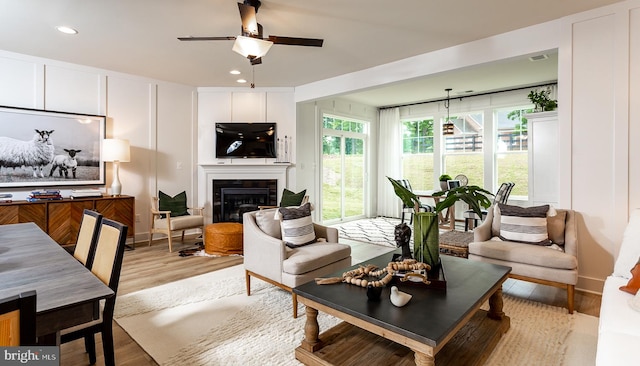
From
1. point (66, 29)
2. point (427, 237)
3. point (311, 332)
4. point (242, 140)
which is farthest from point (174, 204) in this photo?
point (427, 237)

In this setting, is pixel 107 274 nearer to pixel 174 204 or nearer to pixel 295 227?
pixel 295 227

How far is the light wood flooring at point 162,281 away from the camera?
2.03m

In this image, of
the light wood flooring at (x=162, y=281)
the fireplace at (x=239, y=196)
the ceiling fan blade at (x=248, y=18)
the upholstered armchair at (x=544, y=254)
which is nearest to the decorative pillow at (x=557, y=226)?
the upholstered armchair at (x=544, y=254)

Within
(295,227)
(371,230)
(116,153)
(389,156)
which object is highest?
(389,156)

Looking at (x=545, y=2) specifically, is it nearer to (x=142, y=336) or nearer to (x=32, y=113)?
(x=142, y=336)

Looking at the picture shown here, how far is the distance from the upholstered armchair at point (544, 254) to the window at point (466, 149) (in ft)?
12.1

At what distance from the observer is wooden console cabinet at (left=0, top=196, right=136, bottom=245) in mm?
3729

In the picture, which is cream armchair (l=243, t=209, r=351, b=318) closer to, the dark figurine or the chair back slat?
the dark figurine

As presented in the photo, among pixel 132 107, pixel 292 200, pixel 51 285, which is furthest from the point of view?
pixel 292 200

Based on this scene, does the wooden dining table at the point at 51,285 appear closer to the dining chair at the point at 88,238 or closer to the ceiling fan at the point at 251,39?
the dining chair at the point at 88,238

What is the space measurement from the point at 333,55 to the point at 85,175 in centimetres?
395

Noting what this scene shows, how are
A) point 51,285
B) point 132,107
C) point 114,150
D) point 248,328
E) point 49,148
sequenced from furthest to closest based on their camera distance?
1. point 132,107
2. point 114,150
3. point 49,148
4. point 248,328
5. point 51,285

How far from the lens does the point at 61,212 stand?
13.3 feet

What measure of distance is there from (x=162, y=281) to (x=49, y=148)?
2707mm
